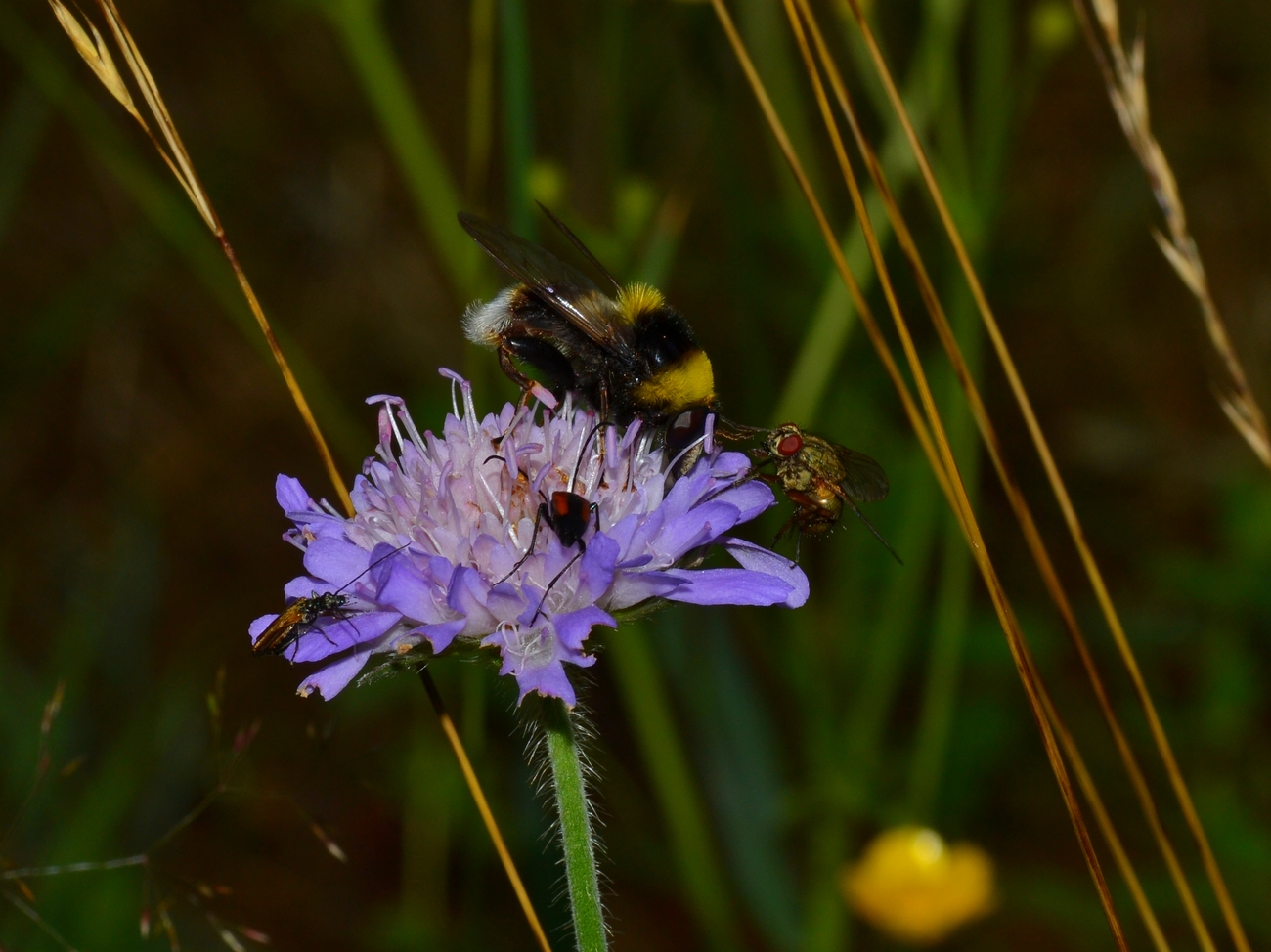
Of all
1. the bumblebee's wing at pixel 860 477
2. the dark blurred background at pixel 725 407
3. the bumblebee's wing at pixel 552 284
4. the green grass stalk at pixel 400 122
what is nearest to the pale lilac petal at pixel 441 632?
the dark blurred background at pixel 725 407

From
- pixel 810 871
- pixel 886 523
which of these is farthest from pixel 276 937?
pixel 886 523

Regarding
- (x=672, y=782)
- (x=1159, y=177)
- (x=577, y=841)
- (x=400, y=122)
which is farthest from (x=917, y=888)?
(x=400, y=122)

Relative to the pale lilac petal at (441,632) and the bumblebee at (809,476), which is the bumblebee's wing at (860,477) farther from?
the pale lilac petal at (441,632)

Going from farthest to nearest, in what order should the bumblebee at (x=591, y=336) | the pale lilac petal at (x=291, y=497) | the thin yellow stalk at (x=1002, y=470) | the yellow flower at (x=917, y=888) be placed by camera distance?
the yellow flower at (x=917, y=888)
the bumblebee at (x=591, y=336)
the pale lilac petal at (x=291, y=497)
the thin yellow stalk at (x=1002, y=470)

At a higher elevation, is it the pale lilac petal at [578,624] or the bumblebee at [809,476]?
the bumblebee at [809,476]

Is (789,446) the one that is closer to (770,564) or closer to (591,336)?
(770,564)

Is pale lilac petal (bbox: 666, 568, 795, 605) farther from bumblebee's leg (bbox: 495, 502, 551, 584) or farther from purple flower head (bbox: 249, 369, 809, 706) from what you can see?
bumblebee's leg (bbox: 495, 502, 551, 584)

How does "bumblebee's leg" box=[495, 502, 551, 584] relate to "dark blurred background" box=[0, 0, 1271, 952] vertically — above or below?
below

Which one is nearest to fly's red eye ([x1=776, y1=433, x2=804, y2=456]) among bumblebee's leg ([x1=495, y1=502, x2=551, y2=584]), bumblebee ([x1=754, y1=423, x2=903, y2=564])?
bumblebee ([x1=754, y1=423, x2=903, y2=564])
